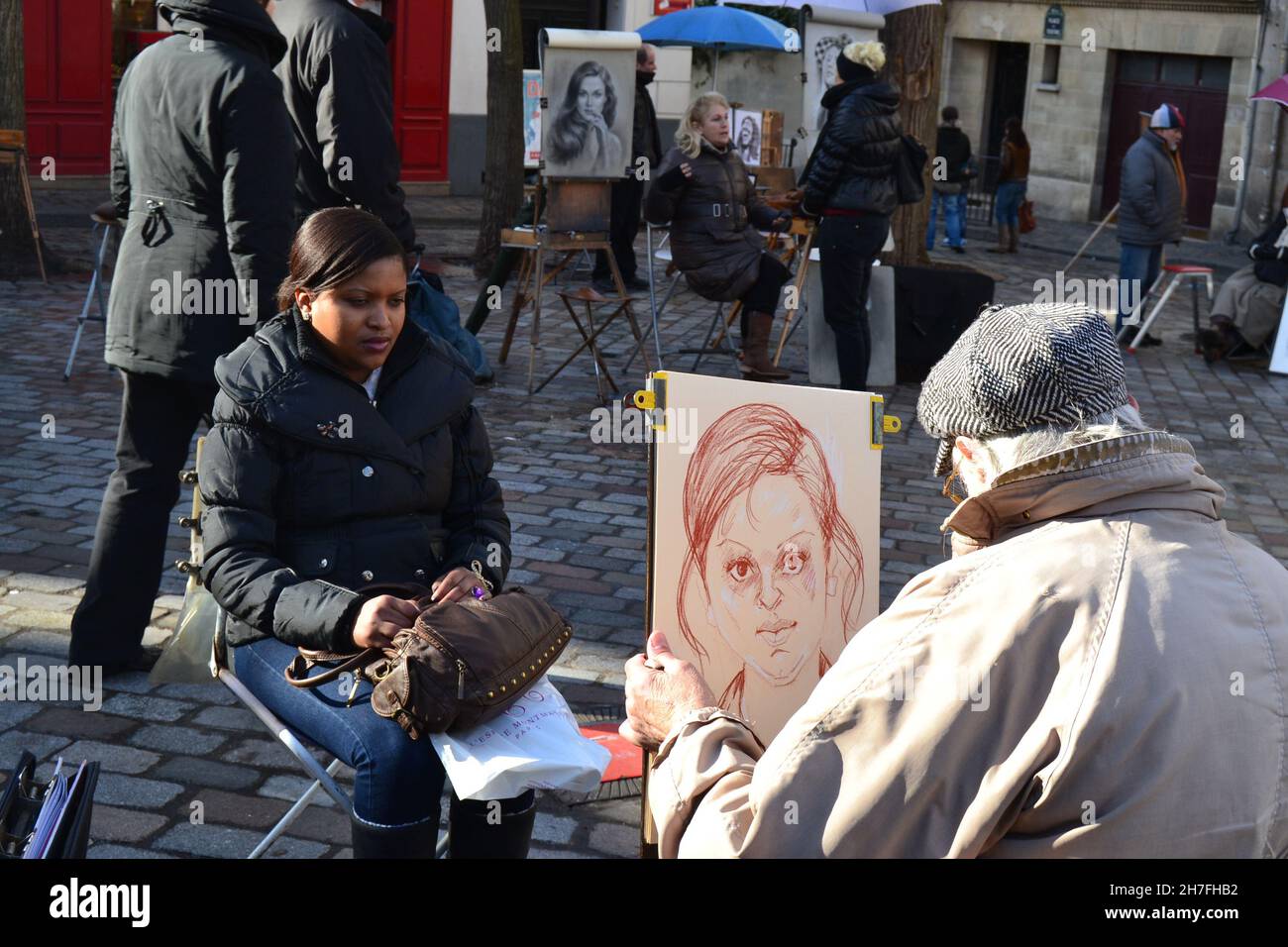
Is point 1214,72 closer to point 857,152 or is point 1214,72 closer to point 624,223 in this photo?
point 624,223

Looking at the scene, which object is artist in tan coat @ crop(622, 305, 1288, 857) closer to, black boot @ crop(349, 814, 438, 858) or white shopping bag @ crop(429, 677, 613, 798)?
white shopping bag @ crop(429, 677, 613, 798)

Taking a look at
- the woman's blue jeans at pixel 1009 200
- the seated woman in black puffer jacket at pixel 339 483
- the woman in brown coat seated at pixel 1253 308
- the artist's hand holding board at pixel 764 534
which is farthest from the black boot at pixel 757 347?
the woman's blue jeans at pixel 1009 200

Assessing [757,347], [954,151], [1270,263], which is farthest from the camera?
[954,151]

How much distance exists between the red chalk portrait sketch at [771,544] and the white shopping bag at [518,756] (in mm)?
616

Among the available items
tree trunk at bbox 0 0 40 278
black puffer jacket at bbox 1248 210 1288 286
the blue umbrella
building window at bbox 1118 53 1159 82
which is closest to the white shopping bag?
tree trunk at bbox 0 0 40 278

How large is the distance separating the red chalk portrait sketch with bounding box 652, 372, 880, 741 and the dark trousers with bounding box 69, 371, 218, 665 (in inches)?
60.7

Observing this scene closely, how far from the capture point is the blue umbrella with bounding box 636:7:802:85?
1424 centimetres

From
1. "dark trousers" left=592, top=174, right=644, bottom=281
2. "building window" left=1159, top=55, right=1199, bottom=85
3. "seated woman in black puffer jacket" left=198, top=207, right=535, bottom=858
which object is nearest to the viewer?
"seated woman in black puffer jacket" left=198, top=207, right=535, bottom=858

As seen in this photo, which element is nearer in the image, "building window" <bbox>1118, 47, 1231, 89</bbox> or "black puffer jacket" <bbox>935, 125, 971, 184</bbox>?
"black puffer jacket" <bbox>935, 125, 971, 184</bbox>

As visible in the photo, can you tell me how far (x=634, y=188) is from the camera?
12.5 meters

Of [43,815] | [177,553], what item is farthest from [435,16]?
[43,815]

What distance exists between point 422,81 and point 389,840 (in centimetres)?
1860

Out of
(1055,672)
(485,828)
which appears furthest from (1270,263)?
(1055,672)

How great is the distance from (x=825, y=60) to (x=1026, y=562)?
13.0 metres
